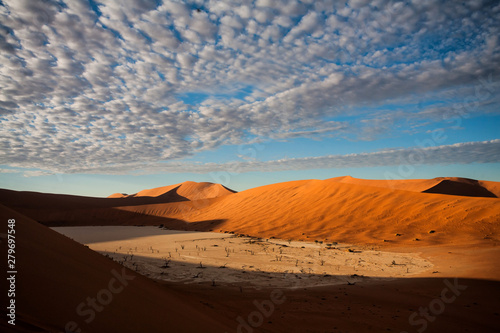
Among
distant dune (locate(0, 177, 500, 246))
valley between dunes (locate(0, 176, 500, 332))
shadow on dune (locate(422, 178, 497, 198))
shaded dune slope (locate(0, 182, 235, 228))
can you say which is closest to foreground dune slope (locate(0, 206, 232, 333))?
valley between dunes (locate(0, 176, 500, 332))

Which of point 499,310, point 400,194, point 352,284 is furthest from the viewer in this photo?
point 400,194

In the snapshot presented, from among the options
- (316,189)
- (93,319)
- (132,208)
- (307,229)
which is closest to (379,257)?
(307,229)

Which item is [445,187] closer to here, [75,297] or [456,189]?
[456,189]

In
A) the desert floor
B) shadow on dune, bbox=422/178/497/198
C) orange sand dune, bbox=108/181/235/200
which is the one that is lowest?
the desert floor

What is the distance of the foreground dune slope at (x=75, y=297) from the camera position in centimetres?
192

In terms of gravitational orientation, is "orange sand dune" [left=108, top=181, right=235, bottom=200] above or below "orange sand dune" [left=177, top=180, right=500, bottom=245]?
above

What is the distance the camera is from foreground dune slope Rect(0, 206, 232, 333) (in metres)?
1.92

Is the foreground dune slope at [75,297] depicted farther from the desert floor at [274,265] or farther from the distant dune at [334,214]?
the distant dune at [334,214]

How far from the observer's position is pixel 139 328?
2.34 meters

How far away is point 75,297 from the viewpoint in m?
2.26

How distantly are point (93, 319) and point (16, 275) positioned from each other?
0.74 metres

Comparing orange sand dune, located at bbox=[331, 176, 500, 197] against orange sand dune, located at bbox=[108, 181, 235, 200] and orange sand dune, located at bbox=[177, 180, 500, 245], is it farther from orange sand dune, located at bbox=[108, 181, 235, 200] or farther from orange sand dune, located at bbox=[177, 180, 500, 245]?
orange sand dune, located at bbox=[108, 181, 235, 200]

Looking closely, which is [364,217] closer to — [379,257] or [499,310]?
[379,257]

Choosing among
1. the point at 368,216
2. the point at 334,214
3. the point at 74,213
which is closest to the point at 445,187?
the point at 368,216
